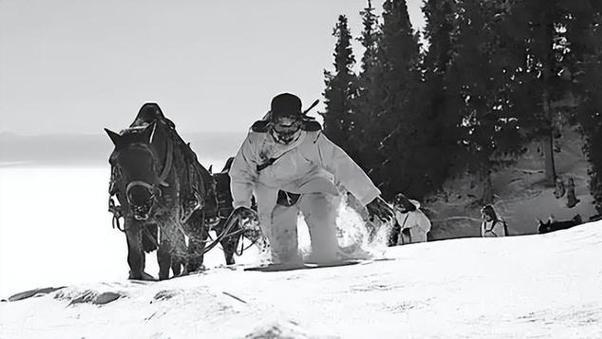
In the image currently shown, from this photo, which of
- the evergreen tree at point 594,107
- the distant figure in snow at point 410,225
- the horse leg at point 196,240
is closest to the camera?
the horse leg at point 196,240

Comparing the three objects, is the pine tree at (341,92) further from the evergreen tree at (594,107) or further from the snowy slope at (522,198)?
the evergreen tree at (594,107)

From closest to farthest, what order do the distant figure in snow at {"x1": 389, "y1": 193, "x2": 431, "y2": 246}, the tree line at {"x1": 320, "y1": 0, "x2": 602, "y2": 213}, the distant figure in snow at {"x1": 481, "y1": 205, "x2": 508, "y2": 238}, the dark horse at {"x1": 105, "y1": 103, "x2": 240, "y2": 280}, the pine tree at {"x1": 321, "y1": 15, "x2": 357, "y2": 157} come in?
the dark horse at {"x1": 105, "y1": 103, "x2": 240, "y2": 280} → the distant figure in snow at {"x1": 481, "y1": 205, "x2": 508, "y2": 238} → the distant figure in snow at {"x1": 389, "y1": 193, "x2": 431, "y2": 246} → the tree line at {"x1": 320, "y1": 0, "x2": 602, "y2": 213} → the pine tree at {"x1": 321, "y1": 15, "x2": 357, "y2": 157}

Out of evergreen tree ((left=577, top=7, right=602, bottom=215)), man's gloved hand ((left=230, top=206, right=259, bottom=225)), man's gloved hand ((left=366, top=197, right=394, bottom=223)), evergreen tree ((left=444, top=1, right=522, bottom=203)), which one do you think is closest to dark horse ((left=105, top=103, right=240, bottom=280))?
man's gloved hand ((left=230, top=206, right=259, bottom=225))

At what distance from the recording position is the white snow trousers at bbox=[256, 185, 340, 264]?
7238 mm

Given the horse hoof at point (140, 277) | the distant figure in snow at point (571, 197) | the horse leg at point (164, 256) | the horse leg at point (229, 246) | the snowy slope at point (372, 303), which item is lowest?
the snowy slope at point (372, 303)

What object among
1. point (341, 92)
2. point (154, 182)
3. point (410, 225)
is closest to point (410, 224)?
point (410, 225)

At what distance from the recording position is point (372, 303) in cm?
395

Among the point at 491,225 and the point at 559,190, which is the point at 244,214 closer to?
the point at 491,225

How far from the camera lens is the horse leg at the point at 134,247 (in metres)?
8.21

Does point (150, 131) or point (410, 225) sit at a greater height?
point (150, 131)

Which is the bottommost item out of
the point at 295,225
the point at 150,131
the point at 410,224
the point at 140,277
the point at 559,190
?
the point at 140,277

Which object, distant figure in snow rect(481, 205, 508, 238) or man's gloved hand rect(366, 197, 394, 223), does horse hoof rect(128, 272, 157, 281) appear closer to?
man's gloved hand rect(366, 197, 394, 223)

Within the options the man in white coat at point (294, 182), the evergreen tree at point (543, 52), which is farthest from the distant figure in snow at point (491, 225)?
the evergreen tree at point (543, 52)

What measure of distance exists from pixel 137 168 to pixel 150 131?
72 centimetres
